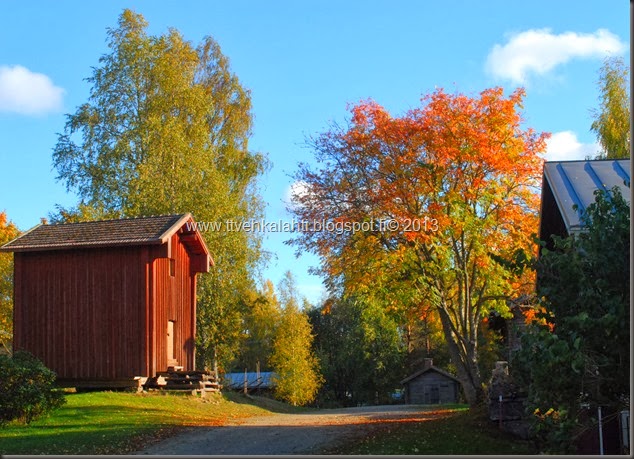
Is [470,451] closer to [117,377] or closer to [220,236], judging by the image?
[117,377]

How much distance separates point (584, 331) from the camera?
9.82 metres

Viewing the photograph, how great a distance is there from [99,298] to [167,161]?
34.0 ft

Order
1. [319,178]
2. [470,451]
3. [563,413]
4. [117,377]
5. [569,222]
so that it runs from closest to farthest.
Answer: [563,413] → [569,222] → [470,451] → [319,178] → [117,377]

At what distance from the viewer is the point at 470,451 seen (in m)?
16.0

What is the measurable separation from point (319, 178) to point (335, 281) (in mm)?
3466

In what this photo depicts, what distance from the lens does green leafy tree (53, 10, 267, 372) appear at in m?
37.1

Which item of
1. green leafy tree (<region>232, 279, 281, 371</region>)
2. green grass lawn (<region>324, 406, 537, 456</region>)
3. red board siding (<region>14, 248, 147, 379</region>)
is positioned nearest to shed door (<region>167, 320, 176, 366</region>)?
red board siding (<region>14, 248, 147, 379</region>)

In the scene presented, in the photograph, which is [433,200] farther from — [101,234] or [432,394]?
[432,394]

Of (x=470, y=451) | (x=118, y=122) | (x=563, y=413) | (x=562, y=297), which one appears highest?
(x=118, y=122)

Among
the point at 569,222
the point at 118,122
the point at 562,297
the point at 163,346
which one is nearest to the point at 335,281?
the point at 163,346

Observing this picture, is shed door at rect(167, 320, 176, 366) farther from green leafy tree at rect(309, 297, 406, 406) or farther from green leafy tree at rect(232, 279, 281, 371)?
green leafy tree at rect(232, 279, 281, 371)

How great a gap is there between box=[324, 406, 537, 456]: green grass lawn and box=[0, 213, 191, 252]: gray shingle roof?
507 inches

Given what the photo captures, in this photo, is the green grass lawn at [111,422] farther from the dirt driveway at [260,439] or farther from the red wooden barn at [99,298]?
the red wooden barn at [99,298]

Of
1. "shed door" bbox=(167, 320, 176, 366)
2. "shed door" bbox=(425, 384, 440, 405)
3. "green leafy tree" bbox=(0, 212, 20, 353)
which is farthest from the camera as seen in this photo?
"shed door" bbox=(425, 384, 440, 405)
